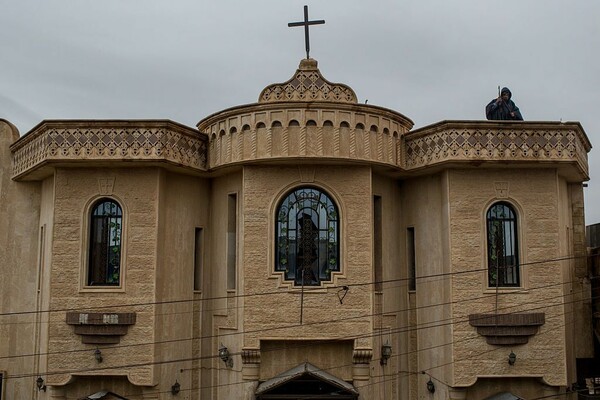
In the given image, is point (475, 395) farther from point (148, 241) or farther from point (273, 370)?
point (148, 241)

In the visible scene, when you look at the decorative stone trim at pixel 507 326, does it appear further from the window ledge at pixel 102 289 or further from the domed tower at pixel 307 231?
the window ledge at pixel 102 289

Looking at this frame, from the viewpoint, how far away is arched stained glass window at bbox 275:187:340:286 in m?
15.1

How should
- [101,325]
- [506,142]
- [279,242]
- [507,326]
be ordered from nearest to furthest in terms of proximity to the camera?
[507,326], [101,325], [506,142], [279,242]

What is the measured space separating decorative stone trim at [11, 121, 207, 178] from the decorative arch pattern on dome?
7.85 feet

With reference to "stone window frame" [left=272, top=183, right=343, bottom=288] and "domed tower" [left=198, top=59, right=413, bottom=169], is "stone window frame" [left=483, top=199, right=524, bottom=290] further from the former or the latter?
"stone window frame" [left=272, top=183, right=343, bottom=288]

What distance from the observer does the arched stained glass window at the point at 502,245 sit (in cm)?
1515

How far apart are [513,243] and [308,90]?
19.9 feet

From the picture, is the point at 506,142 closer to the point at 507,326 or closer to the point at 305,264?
the point at 507,326

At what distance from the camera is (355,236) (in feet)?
49.3

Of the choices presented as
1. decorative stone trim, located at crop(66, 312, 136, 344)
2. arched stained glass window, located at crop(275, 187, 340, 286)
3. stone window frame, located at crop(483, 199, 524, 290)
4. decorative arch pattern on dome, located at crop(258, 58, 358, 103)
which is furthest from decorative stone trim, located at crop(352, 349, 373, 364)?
decorative arch pattern on dome, located at crop(258, 58, 358, 103)

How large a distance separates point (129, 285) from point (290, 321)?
3.86 m

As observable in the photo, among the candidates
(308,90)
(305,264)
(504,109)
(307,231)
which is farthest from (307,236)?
(504,109)

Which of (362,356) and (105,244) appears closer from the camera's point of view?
(362,356)

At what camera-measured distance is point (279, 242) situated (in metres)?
15.3
